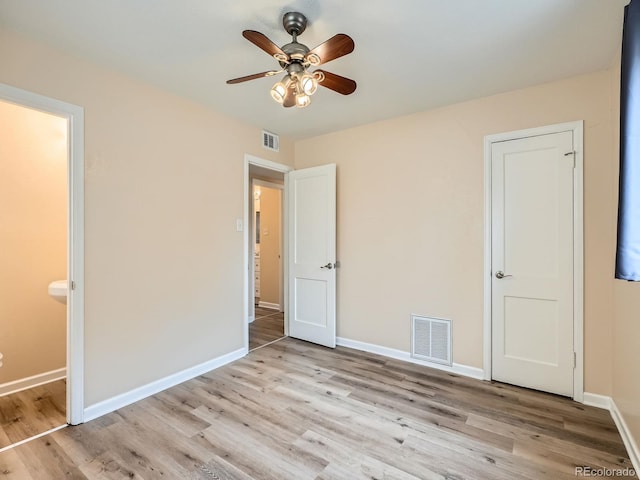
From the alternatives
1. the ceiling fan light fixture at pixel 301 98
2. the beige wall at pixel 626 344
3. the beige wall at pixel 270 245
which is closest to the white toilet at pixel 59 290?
the ceiling fan light fixture at pixel 301 98

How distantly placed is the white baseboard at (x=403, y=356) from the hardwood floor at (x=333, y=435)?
0.41ft

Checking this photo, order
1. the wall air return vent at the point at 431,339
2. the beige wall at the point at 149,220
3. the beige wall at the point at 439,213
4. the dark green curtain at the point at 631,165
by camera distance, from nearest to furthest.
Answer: the dark green curtain at the point at 631,165 → the beige wall at the point at 149,220 → the beige wall at the point at 439,213 → the wall air return vent at the point at 431,339

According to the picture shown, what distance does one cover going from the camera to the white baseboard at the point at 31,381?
8.34 feet

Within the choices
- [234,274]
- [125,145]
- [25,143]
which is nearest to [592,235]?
[234,274]

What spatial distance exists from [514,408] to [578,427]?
368mm

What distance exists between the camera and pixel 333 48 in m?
1.66

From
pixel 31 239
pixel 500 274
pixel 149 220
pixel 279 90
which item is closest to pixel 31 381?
pixel 31 239

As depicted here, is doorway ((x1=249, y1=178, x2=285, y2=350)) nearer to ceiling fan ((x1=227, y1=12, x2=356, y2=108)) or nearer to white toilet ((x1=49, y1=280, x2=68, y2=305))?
white toilet ((x1=49, y1=280, x2=68, y2=305))

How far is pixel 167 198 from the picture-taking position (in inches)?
106

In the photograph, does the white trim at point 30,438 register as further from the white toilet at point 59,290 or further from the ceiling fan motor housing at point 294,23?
the ceiling fan motor housing at point 294,23

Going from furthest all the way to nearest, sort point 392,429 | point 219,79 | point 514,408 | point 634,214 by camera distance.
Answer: point 219,79
point 514,408
point 392,429
point 634,214

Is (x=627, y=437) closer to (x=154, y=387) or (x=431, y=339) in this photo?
(x=431, y=339)

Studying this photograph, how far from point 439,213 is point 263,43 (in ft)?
7.08

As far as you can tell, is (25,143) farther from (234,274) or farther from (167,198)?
(234,274)
